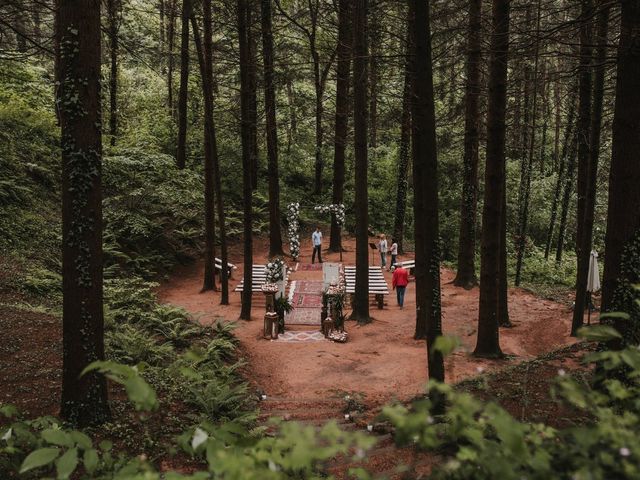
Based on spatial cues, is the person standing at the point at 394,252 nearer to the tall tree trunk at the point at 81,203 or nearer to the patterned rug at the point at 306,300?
the patterned rug at the point at 306,300

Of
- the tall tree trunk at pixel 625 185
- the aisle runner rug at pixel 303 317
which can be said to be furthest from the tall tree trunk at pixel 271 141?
the tall tree trunk at pixel 625 185

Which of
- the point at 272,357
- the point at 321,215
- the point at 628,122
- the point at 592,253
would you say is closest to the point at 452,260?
the point at 321,215

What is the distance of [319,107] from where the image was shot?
80.7ft

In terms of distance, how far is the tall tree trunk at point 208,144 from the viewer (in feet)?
48.1

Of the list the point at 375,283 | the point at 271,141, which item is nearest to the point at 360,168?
the point at 375,283

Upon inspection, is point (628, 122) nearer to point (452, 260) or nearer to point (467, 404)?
point (467, 404)

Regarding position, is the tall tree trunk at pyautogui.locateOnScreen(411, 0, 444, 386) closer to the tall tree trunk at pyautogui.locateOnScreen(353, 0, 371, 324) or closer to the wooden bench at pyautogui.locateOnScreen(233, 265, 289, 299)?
the tall tree trunk at pyautogui.locateOnScreen(353, 0, 371, 324)

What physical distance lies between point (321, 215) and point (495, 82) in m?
18.5

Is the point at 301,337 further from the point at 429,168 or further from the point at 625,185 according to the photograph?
the point at 625,185

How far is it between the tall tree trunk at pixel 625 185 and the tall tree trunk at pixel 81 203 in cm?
639

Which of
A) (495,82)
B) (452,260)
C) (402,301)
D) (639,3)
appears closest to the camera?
(639,3)

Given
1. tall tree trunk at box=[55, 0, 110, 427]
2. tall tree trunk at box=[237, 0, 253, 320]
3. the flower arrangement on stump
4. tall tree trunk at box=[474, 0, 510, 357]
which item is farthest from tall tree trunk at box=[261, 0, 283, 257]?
tall tree trunk at box=[55, 0, 110, 427]

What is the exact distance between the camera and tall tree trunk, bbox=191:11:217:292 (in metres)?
14.6

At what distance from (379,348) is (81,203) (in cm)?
856
